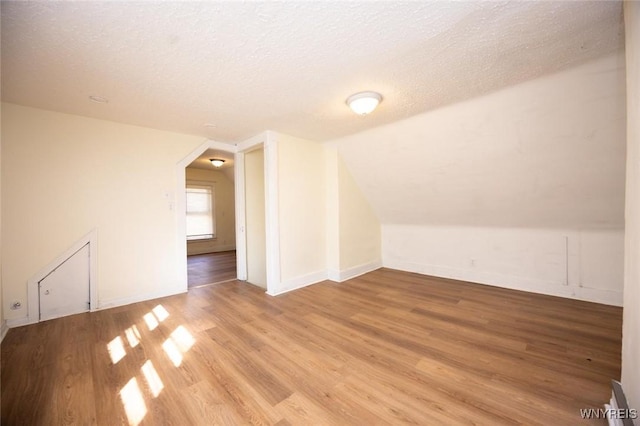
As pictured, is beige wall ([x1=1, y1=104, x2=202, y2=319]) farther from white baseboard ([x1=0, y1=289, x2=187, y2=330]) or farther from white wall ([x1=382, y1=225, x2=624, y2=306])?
white wall ([x1=382, y1=225, x2=624, y2=306])

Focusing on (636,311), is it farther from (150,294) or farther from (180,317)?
(150,294)

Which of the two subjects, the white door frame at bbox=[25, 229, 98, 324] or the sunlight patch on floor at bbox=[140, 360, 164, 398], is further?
the white door frame at bbox=[25, 229, 98, 324]

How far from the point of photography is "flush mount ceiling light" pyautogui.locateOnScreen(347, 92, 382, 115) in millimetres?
2445

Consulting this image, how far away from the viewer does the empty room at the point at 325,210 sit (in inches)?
58.7

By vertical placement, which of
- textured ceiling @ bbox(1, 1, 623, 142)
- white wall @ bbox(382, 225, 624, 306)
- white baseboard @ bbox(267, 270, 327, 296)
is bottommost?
white baseboard @ bbox(267, 270, 327, 296)

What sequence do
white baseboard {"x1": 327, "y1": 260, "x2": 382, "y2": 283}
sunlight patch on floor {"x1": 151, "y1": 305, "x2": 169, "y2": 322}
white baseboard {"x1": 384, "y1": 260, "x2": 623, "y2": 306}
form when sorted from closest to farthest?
sunlight patch on floor {"x1": 151, "y1": 305, "x2": 169, "y2": 322}, white baseboard {"x1": 384, "y1": 260, "x2": 623, "y2": 306}, white baseboard {"x1": 327, "y1": 260, "x2": 382, "y2": 283}

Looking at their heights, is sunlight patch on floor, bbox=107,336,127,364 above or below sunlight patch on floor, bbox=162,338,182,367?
above

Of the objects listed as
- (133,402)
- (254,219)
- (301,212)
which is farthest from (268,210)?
(133,402)

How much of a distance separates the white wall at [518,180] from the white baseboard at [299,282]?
71.5 inches

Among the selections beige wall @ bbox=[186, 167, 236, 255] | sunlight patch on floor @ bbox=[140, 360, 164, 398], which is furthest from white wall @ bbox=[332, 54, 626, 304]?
beige wall @ bbox=[186, 167, 236, 255]

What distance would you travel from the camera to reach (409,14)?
148cm

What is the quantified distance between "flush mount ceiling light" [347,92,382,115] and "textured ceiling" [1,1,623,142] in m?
0.08

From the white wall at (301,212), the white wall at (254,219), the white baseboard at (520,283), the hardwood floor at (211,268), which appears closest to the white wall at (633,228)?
the white baseboard at (520,283)

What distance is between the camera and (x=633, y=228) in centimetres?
121
